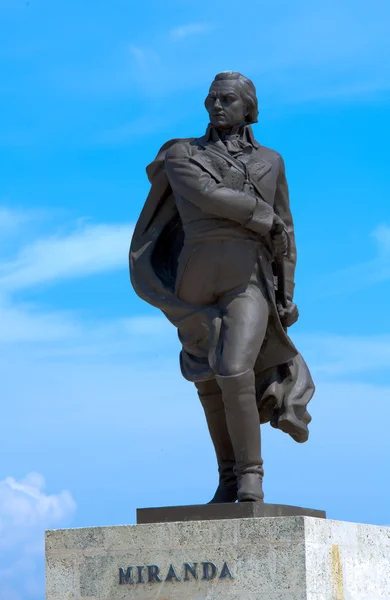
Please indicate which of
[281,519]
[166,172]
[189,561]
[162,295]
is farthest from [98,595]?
[166,172]

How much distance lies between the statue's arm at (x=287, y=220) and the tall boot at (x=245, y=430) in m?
0.91

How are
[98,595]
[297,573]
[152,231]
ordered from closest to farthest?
[297,573] → [98,595] → [152,231]

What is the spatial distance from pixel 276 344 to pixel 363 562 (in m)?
1.62

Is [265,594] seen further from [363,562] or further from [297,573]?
[363,562]

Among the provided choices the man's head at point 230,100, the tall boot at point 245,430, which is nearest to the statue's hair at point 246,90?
the man's head at point 230,100

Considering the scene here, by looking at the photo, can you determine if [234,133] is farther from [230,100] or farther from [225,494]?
[225,494]

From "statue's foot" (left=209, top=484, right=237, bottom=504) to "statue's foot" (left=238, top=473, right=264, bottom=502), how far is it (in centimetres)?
47

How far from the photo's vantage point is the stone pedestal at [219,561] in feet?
26.4

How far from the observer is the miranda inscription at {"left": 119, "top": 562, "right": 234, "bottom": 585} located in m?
8.20

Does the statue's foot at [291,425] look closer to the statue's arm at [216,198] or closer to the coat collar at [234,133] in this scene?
the statue's arm at [216,198]

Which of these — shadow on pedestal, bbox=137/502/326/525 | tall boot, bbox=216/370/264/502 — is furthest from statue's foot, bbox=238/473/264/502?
shadow on pedestal, bbox=137/502/326/525

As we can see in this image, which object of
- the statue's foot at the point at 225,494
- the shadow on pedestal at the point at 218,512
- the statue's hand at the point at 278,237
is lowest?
the shadow on pedestal at the point at 218,512

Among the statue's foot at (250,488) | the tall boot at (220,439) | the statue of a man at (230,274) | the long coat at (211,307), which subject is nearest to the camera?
the statue's foot at (250,488)

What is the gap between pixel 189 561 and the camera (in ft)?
27.2
